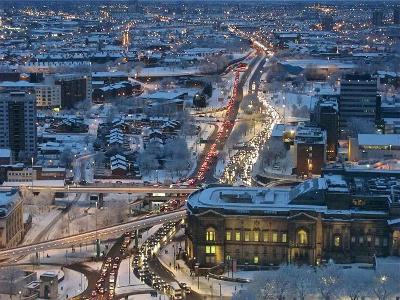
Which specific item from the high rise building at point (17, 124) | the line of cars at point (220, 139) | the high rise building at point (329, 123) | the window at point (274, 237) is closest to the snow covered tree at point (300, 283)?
the window at point (274, 237)

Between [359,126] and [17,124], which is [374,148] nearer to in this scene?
[359,126]

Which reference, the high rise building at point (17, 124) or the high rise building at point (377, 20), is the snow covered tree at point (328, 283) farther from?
the high rise building at point (377, 20)

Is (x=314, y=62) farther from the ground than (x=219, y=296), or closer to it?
farther from the ground

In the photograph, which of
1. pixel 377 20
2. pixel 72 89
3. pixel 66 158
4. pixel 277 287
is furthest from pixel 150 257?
pixel 377 20

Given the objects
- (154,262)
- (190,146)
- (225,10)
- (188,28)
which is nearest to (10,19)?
(188,28)

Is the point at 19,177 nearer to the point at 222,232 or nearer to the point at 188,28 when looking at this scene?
the point at 222,232

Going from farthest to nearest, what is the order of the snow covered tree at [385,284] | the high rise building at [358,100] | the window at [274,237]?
the high rise building at [358,100] → the window at [274,237] → the snow covered tree at [385,284]

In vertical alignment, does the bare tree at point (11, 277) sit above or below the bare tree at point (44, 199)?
below
